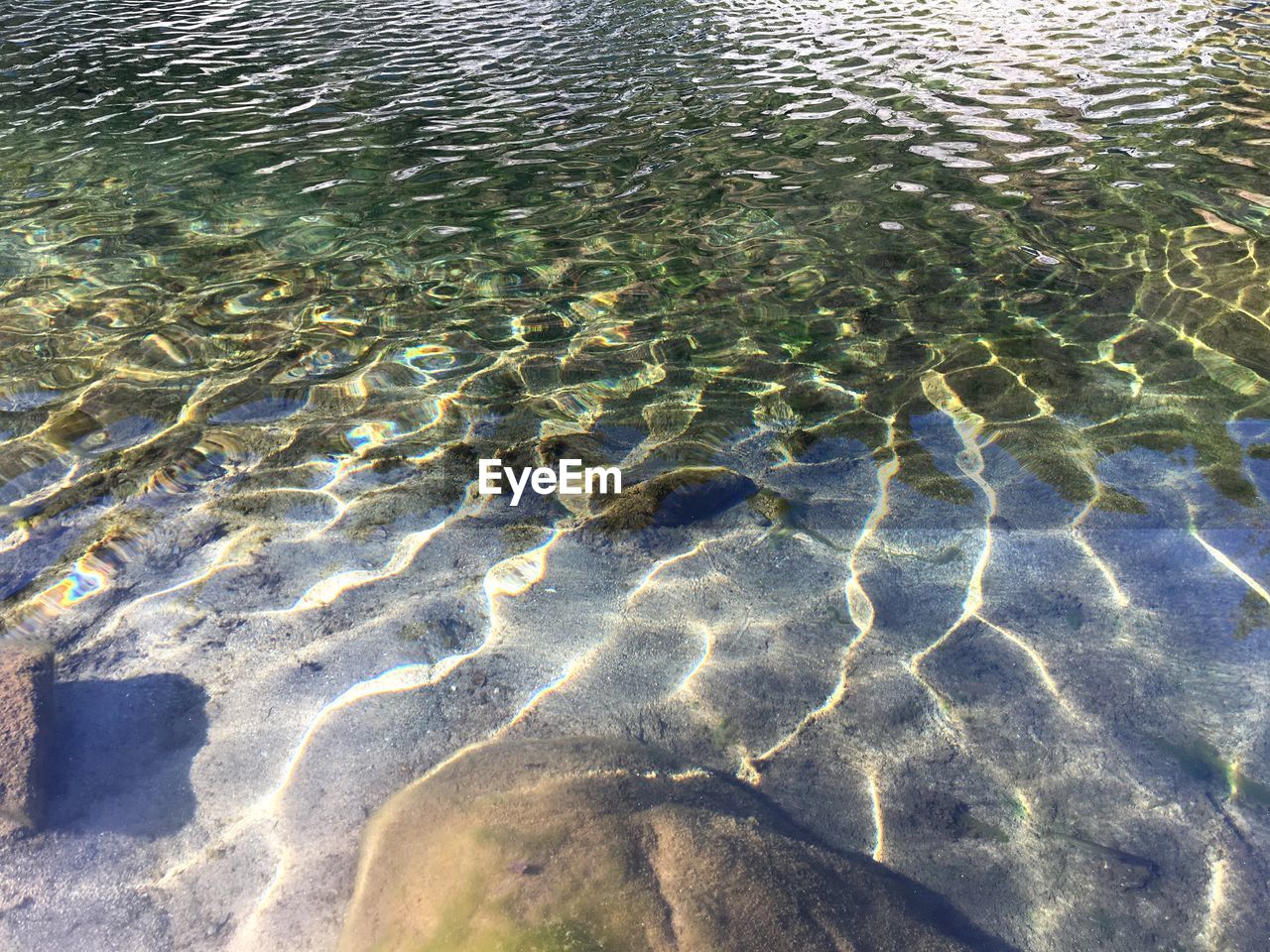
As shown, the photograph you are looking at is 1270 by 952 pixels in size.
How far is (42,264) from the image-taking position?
6.85m

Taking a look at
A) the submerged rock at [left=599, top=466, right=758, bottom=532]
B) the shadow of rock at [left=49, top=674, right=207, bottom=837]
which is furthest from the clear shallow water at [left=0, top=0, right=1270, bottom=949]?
the submerged rock at [left=599, top=466, right=758, bottom=532]

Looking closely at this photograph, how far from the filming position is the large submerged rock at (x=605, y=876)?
2230 mm

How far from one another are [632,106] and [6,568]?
8.91 m

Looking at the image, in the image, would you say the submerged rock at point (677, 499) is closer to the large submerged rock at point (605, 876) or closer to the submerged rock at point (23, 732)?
the large submerged rock at point (605, 876)

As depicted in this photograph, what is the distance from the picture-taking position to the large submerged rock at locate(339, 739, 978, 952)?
2230mm

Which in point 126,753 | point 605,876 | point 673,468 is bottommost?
point 673,468

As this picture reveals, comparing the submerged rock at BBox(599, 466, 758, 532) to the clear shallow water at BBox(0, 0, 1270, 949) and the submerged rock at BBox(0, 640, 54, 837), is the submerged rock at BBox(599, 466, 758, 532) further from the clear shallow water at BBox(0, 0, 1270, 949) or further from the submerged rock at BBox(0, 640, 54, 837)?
the submerged rock at BBox(0, 640, 54, 837)

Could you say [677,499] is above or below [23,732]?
below

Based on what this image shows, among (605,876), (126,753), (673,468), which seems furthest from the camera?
(673,468)

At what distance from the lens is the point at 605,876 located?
2357 mm

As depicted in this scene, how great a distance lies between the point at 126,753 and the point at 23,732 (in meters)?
0.30

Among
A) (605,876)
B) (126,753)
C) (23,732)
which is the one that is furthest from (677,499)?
(23,732)

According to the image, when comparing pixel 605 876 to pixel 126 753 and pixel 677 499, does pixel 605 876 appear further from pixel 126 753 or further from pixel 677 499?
pixel 677 499

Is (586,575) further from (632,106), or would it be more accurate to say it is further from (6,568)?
(632,106)
